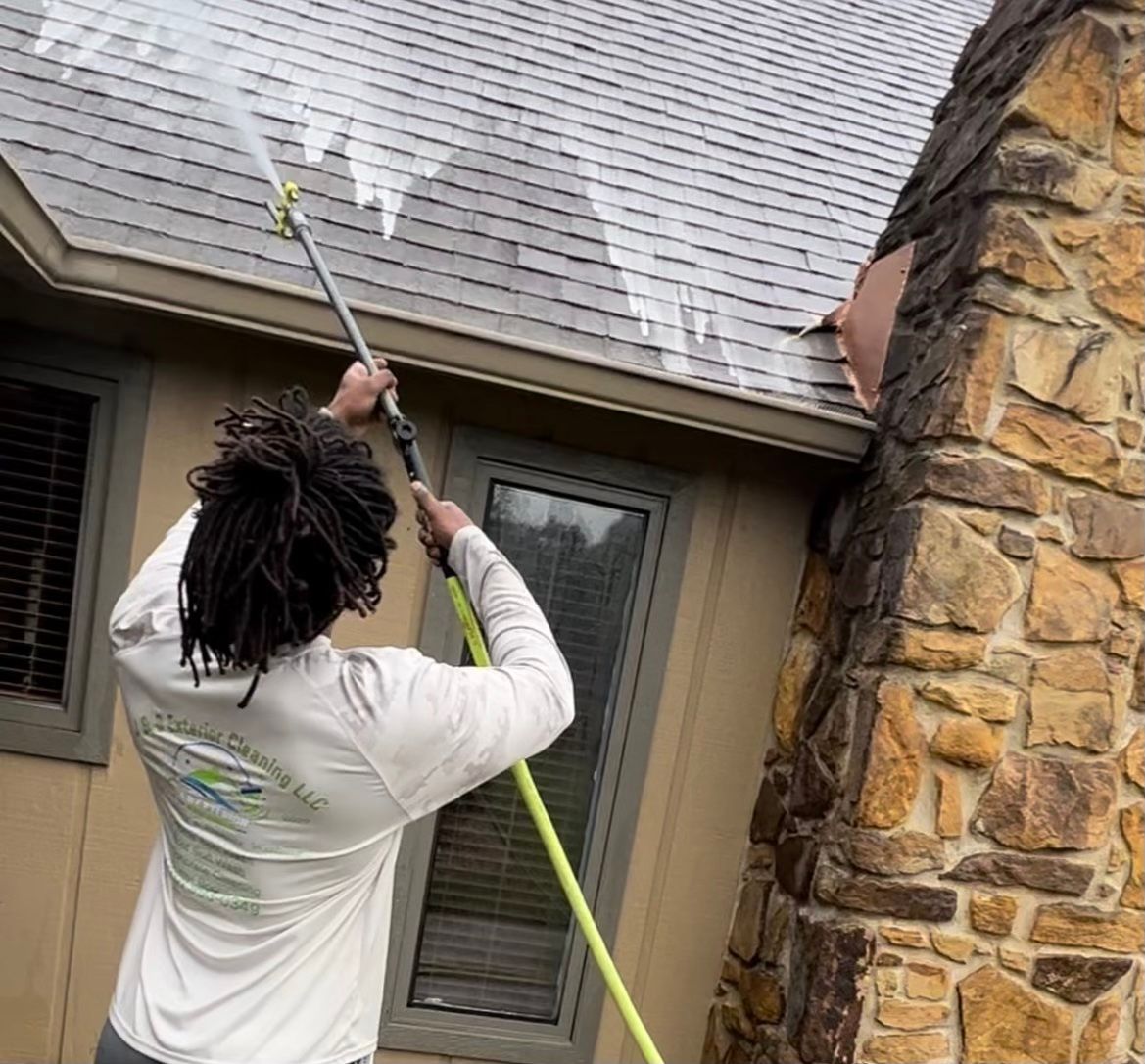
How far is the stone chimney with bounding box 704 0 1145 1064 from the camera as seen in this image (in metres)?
2.47

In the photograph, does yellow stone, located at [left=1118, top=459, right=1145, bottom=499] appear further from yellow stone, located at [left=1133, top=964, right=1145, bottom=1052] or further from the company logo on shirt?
the company logo on shirt

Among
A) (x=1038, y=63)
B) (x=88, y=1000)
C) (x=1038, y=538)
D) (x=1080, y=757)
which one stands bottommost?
(x=88, y=1000)

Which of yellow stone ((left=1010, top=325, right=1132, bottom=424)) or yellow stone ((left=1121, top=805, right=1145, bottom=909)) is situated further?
yellow stone ((left=1121, top=805, right=1145, bottom=909))

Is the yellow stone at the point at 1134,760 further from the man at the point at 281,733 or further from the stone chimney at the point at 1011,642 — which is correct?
the man at the point at 281,733

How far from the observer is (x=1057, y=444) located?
2.51 meters

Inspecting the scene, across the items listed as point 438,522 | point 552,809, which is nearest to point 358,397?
point 438,522

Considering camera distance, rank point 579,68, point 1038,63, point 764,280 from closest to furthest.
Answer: point 1038,63, point 764,280, point 579,68

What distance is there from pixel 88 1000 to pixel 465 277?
2.37 metres

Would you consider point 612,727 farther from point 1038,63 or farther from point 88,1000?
point 1038,63

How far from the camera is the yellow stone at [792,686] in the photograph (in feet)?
9.43

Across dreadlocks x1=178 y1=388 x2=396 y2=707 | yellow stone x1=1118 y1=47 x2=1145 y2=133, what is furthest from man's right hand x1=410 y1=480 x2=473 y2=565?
yellow stone x1=1118 y1=47 x2=1145 y2=133

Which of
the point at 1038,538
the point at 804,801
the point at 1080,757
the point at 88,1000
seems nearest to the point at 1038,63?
the point at 1038,538

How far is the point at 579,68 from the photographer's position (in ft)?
12.6

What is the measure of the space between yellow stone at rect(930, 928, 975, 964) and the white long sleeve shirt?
1.65m
